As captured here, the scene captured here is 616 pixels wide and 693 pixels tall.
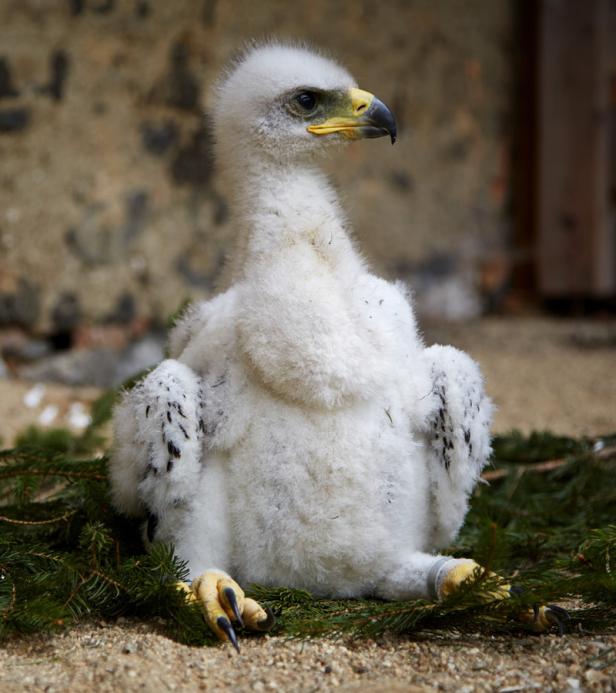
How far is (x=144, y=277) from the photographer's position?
5.77 meters

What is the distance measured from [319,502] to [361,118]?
1.04m

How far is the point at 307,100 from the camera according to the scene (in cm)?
254

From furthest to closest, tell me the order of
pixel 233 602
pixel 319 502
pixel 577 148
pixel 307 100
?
1. pixel 577 148
2. pixel 307 100
3. pixel 319 502
4. pixel 233 602

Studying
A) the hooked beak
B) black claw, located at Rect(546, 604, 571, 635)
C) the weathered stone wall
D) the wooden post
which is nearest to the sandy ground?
black claw, located at Rect(546, 604, 571, 635)

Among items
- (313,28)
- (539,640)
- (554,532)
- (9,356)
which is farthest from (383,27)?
(539,640)

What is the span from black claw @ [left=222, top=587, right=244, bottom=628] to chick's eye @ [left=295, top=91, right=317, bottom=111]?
127 cm

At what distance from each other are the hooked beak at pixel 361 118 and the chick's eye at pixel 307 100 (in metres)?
0.06

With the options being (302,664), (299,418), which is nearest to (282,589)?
(302,664)

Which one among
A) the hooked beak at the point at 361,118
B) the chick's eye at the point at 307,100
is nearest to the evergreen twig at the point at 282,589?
the hooked beak at the point at 361,118

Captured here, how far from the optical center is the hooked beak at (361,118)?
8.38 ft

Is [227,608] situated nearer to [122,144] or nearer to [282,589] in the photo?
[282,589]

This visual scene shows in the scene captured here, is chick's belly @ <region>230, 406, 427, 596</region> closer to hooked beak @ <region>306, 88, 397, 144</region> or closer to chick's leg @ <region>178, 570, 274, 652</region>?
chick's leg @ <region>178, 570, 274, 652</region>

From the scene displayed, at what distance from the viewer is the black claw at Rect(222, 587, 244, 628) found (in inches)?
86.0

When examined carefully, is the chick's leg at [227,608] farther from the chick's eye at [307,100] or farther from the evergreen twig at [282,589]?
the chick's eye at [307,100]
